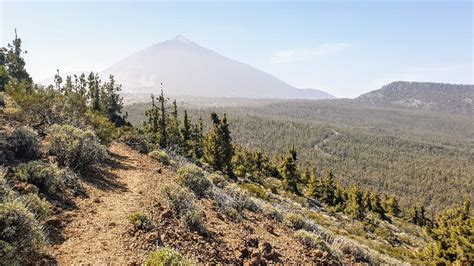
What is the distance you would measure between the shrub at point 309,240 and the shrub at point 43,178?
28.7ft

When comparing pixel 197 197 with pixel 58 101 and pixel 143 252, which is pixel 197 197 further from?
pixel 58 101

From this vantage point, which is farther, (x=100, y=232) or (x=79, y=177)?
(x=79, y=177)

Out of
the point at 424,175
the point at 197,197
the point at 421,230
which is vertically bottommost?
the point at 424,175

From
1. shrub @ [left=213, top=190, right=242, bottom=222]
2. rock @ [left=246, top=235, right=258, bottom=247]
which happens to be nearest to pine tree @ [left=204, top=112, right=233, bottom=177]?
shrub @ [left=213, top=190, right=242, bottom=222]

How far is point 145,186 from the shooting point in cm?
1545

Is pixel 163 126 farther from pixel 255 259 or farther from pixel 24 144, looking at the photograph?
pixel 255 259

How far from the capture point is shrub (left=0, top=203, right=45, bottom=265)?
7660 mm

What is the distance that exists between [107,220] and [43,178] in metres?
2.65

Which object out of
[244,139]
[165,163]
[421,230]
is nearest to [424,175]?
[244,139]

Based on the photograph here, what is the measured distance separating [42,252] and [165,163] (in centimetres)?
1452

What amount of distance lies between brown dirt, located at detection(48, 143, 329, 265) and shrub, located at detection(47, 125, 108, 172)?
859 mm

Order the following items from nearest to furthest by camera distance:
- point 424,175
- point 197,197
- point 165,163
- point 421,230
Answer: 1. point 197,197
2. point 165,163
3. point 421,230
4. point 424,175

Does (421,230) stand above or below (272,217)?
below

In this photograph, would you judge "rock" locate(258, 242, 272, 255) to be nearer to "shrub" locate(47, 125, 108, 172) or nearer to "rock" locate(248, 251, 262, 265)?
"rock" locate(248, 251, 262, 265)
